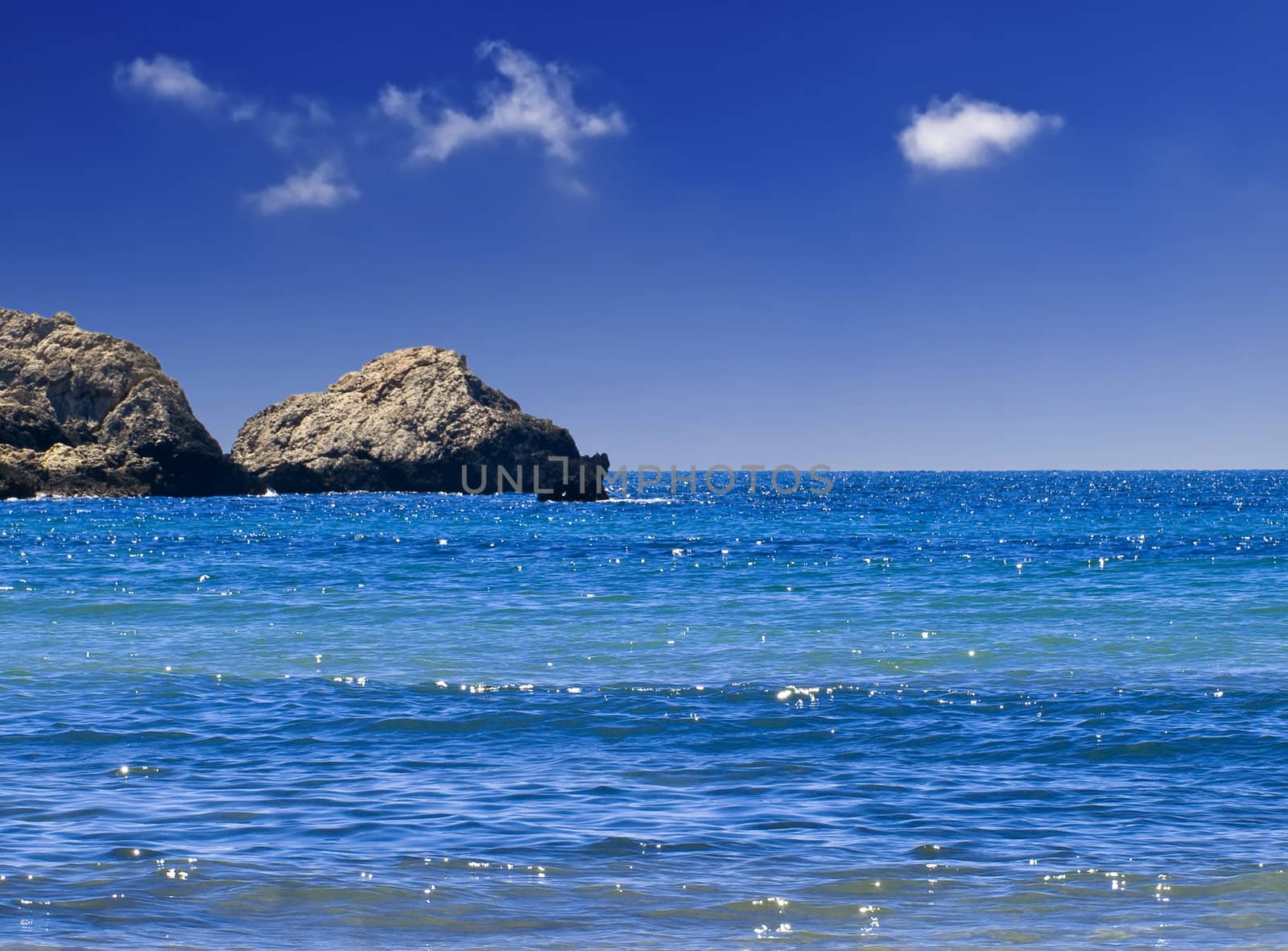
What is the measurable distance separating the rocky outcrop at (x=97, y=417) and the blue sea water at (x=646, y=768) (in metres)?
117

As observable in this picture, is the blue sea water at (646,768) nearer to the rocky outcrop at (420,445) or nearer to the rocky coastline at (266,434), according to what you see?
the rocky coastline at (266,434)

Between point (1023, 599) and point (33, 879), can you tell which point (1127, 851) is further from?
point (1023, 599)

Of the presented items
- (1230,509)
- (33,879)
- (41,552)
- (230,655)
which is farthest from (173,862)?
(1230,509)

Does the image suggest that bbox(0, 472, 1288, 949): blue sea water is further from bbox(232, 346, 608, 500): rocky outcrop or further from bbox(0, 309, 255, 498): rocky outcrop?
bbox(232, 346, 608, 500): rocky outcrop

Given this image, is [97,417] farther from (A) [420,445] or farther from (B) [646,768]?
(B) [646,768]

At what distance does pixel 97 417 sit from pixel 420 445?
149 ft

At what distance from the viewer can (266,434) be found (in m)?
186

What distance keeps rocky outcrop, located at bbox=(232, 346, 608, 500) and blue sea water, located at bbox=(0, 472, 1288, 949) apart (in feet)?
447

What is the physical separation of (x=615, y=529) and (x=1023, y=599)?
135ft

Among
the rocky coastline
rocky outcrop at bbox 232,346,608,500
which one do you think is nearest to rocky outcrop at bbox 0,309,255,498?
the rocky coastline

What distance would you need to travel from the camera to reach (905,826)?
1116cm

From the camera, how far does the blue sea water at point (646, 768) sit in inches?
358

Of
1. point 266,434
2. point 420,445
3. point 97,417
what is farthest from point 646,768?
point 266,434

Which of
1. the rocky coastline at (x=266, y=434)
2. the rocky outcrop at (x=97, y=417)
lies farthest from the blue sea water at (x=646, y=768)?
the rocky outcrop at (x=97, y=417)
